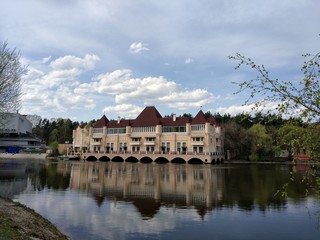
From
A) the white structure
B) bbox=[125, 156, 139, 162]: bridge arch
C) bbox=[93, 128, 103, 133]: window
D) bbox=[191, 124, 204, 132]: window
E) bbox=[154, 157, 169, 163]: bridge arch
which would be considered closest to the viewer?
bbox=[191, 124, 204, 132]: window

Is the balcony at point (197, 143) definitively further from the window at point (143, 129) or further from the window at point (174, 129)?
the window at point (143, 129)

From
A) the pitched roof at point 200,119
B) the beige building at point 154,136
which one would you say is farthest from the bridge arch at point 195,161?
Answer: the pitched roof at point 200,119

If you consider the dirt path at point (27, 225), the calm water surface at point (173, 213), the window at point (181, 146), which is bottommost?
the calm water surface at point (173, 213)

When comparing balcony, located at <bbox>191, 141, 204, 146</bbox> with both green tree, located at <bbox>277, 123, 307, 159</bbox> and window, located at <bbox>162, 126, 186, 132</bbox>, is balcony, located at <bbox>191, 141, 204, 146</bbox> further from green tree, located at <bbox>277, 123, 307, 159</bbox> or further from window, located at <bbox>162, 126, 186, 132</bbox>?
green tree, located at <bbox>277, 123, 307, 159</bbox>

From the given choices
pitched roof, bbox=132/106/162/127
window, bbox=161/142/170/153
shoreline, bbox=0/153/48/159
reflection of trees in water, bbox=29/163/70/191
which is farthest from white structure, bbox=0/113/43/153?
reflection of trees in water, bbox=29/163/70/191

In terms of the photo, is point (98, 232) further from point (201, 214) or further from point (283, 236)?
point (283, 236)

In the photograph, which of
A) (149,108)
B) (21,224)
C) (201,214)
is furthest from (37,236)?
(149,108)

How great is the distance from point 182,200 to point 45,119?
172335 millimetres

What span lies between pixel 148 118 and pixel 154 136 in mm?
6323

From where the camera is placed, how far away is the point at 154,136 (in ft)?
285

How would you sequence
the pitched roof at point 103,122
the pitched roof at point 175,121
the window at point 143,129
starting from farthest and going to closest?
the pitched roof at point 103,122
the window at point 143,129
the pitched roof at point 175,121

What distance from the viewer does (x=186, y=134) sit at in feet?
270

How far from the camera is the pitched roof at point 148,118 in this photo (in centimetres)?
8856

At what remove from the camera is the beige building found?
80750 millimetres
